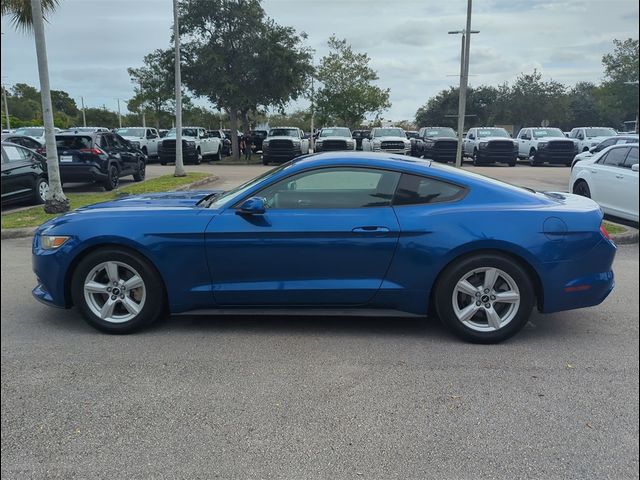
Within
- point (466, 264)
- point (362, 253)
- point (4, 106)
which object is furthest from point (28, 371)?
point (4, 106)

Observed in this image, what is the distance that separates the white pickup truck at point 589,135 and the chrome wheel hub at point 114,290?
4902 mm

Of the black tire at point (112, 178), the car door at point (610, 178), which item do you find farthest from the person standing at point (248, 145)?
the car door at point (610, 178)

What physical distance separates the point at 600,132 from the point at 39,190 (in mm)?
10484

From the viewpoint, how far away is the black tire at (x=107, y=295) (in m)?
Result: 4.07

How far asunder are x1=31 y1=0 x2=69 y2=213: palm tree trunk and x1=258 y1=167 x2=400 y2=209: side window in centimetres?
687

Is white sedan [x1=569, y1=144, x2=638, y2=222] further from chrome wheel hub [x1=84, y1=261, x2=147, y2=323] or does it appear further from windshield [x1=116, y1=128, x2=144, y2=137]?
windshield [x1=116, y1=128, x2=144, y2=137]

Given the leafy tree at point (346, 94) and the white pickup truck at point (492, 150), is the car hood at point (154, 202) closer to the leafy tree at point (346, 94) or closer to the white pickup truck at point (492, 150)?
the white pickup truck at point (492, 150)

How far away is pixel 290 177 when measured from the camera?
13.8 feet

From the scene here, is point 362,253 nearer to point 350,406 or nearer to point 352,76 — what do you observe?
point 350,406

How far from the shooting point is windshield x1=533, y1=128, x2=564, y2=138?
23.9 feet

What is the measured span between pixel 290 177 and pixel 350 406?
191cm

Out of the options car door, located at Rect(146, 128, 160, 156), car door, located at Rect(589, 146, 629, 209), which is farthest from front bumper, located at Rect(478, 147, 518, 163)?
car door, located at Rect(146, 128, 160, 156)

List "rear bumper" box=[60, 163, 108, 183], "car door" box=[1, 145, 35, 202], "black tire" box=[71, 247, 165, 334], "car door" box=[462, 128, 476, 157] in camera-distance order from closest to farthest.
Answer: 1. "black tire" box=[71, 247, 165, 334]
2. "car door" box=[462, 128, 476, 157]
3. "car door" box=[1, 145, 35, 202]
4. "rear bumper" box=[60, 163, 108, 183]

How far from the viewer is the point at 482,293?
3969 mm
